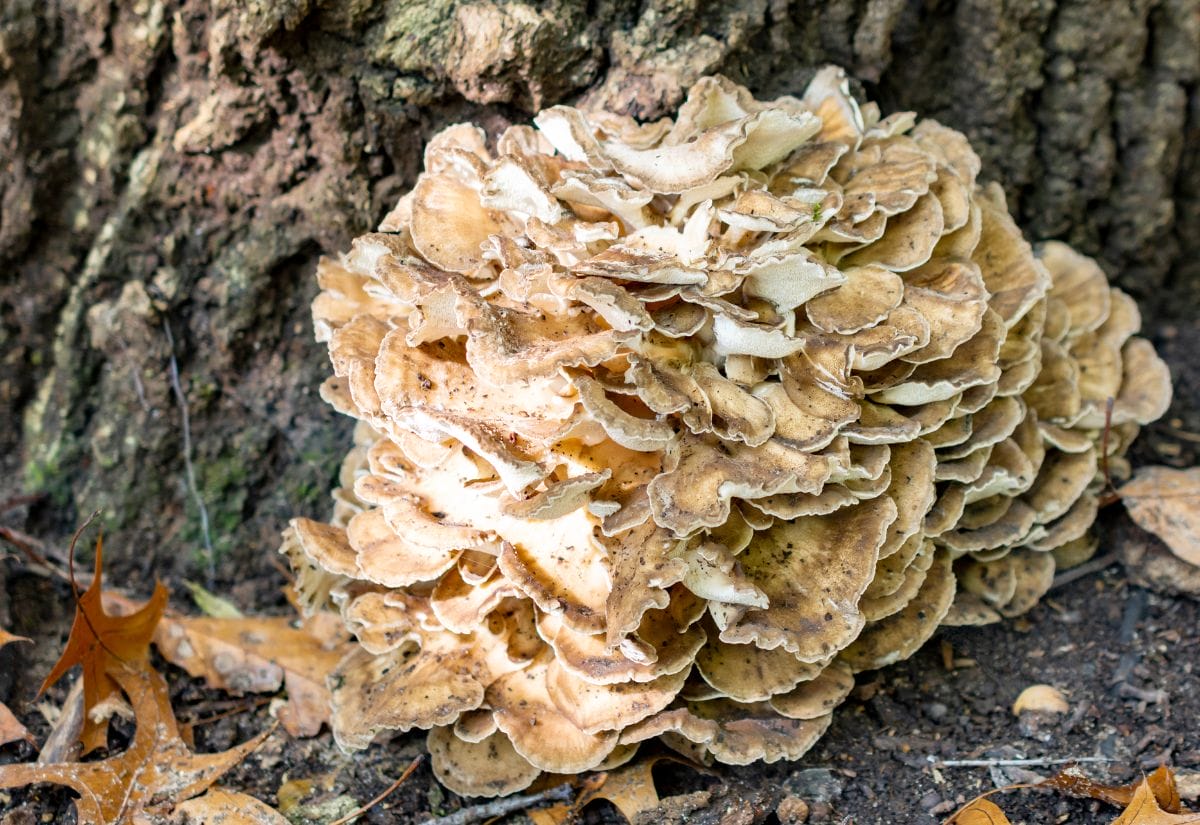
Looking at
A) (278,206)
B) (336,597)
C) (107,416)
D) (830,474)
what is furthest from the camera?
(107,416)

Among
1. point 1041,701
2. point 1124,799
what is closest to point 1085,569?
point 1041,701

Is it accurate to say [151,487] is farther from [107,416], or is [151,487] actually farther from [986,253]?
[986,253]

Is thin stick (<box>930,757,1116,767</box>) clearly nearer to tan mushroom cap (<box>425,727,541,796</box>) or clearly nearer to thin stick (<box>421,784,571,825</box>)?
thin stick (<box>421,784,571,825</box>)

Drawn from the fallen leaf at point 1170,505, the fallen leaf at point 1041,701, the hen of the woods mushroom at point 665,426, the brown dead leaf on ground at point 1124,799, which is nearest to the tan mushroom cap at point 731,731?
the hen of the woods mushroom at point 665,426

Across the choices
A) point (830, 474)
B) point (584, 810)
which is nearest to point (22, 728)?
point (584, 810)

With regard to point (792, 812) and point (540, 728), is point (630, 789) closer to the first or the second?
point (540, 728)

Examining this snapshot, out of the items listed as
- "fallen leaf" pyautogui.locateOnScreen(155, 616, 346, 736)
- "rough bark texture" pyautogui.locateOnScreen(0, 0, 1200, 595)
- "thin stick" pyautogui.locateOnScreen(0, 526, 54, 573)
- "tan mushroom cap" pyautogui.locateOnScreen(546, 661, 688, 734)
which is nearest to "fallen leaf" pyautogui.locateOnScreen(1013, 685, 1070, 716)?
"tan mushroom cap" pyautogui.locateOnScreen(546, 661, 688, 734)
